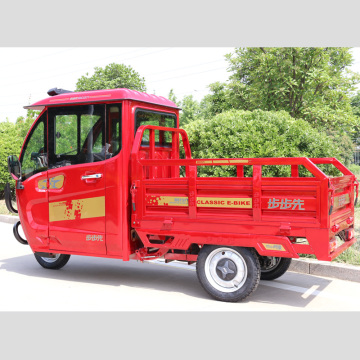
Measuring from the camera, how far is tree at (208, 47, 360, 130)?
15406 mm

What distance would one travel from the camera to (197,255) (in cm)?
568

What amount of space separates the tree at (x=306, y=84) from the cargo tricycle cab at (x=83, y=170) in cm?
963

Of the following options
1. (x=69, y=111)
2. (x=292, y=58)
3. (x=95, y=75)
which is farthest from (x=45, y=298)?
(x=95, y=75)

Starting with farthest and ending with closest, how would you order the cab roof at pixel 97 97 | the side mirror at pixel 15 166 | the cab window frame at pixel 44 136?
1. the side mirror at pixel 15 166
2. the cab window frame at pixel 44 136
3. the cab roof at pixel 97 97

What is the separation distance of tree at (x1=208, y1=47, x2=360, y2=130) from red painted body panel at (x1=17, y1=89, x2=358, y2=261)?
372 inches

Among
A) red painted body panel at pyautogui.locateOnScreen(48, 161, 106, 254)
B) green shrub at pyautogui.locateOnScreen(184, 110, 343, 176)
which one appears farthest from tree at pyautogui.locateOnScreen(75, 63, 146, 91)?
red painted body panel at pyautogui.locateOnScreen(48, 161, 106, 254)

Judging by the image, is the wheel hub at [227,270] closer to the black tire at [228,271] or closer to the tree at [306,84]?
the black tire at [228,271]

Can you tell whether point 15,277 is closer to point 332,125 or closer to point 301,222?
point 301,222

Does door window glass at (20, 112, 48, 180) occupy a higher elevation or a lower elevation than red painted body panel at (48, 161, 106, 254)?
higher

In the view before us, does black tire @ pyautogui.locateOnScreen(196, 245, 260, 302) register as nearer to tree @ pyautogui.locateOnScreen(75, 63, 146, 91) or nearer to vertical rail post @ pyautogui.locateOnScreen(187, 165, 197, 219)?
vertical rail post @ pyautogui.locateOnScreen(187, 165, 197, 219)

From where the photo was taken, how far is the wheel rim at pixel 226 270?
210 inches

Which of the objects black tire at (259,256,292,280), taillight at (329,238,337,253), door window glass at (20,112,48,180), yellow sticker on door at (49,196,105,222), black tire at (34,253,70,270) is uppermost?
door window glass at (20,112,48,180)

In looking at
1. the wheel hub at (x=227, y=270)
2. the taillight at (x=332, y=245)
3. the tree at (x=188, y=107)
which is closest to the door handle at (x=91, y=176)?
the wheel hub at (x=227, y=270)

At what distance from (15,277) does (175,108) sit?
10.9 feet
